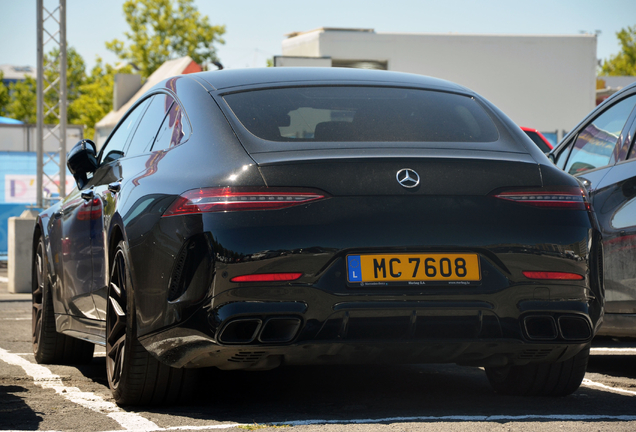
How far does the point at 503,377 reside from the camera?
16.3 ft

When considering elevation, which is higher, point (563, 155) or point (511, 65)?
point (511, 65)

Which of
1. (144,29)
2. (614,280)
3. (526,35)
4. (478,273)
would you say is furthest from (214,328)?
(144,29)

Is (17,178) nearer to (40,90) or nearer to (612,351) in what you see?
(40,90)

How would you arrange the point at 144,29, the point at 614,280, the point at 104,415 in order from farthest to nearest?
the point at 144,29
the point at 614,280
the point at 104,415

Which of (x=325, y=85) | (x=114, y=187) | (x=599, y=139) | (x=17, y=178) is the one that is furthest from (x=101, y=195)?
(x=17, y=178)

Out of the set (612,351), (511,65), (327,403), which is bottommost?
(612,351)

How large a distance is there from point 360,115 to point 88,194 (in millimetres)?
1804

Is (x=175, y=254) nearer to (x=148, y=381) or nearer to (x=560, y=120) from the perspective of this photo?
(x=148, y=381)

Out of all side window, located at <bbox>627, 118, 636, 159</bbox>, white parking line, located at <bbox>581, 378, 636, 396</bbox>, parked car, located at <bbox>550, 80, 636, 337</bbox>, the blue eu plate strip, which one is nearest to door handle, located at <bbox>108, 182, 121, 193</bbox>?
the blue eu plate strip

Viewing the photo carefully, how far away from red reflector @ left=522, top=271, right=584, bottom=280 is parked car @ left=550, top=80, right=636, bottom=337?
1.22 meters

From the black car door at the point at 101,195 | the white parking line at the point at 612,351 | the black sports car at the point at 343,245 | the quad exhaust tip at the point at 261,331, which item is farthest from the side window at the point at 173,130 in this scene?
the white parking line at the point at 612,351

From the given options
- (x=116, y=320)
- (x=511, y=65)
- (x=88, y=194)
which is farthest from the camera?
(x=511, y=65)

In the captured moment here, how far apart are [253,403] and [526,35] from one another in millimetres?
38586

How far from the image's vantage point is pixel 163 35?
66.8 meters
